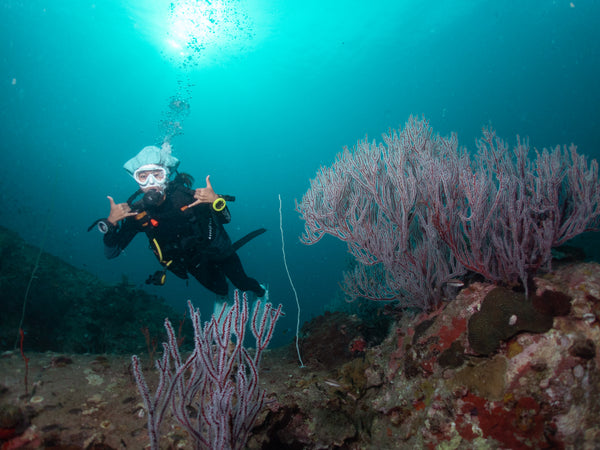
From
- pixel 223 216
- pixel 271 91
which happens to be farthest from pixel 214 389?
pixel 271 91

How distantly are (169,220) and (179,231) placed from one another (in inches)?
12.3

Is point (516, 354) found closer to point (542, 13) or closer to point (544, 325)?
point (544, 325)

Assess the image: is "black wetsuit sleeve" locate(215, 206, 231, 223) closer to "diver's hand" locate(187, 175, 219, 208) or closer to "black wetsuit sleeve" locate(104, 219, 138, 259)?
"diver's hand" locate(187, 175, 219, 208)

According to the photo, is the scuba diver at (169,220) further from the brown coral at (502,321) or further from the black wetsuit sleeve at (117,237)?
the brown coral at (502,321)

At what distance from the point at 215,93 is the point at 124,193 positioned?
86.6 meters

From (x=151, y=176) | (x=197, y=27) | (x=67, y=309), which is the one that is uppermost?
(x=197, y=27)

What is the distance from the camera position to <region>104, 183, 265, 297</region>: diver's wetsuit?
570cm

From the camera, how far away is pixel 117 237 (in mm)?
5539

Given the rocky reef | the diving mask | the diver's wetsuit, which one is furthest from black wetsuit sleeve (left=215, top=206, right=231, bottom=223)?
the rocky reef

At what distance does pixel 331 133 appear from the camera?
226ft

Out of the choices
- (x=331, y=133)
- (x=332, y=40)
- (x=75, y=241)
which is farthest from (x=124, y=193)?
(x=332, y=40)

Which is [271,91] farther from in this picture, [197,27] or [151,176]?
[151,176]

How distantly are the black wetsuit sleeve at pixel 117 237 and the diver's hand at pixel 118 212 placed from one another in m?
0.19

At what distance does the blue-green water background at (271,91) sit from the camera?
31.8 metres
